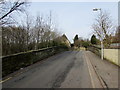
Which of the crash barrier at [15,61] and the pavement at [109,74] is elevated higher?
the crash barrier at [15,61]

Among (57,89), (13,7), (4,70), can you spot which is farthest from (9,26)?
(57,89)

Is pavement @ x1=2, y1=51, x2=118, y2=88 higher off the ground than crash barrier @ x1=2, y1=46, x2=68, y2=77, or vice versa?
crash barrier @ x1=2, y1=46, x2=68, y2=77

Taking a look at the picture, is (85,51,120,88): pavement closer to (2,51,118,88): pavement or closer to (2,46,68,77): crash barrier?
(2,51,118,88): pavement

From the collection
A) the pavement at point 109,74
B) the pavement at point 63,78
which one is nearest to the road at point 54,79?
the pavement at point 63,78

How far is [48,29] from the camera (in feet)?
147

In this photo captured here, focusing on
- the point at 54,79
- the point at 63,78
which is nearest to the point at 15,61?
the point at 54,79

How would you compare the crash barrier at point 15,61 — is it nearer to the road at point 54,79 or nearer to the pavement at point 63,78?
the pavement at point 63,78

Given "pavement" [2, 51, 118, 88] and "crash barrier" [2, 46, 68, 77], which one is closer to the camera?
"pavement" [2, 51, 118, 88]

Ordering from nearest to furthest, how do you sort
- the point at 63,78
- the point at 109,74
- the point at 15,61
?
the point at 63,78, the point at 109,74, the point at 15,61

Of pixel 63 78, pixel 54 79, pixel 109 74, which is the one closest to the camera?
pixel 54 79

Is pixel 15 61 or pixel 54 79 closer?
pixel 54 79

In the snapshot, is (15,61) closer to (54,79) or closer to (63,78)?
(54,79)

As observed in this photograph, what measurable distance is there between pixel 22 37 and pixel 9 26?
42.9ft

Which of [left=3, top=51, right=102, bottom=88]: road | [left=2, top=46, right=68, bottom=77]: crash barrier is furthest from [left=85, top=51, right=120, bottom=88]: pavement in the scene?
[left=2, top=46, right=68, bottom=77]: crash barrier
